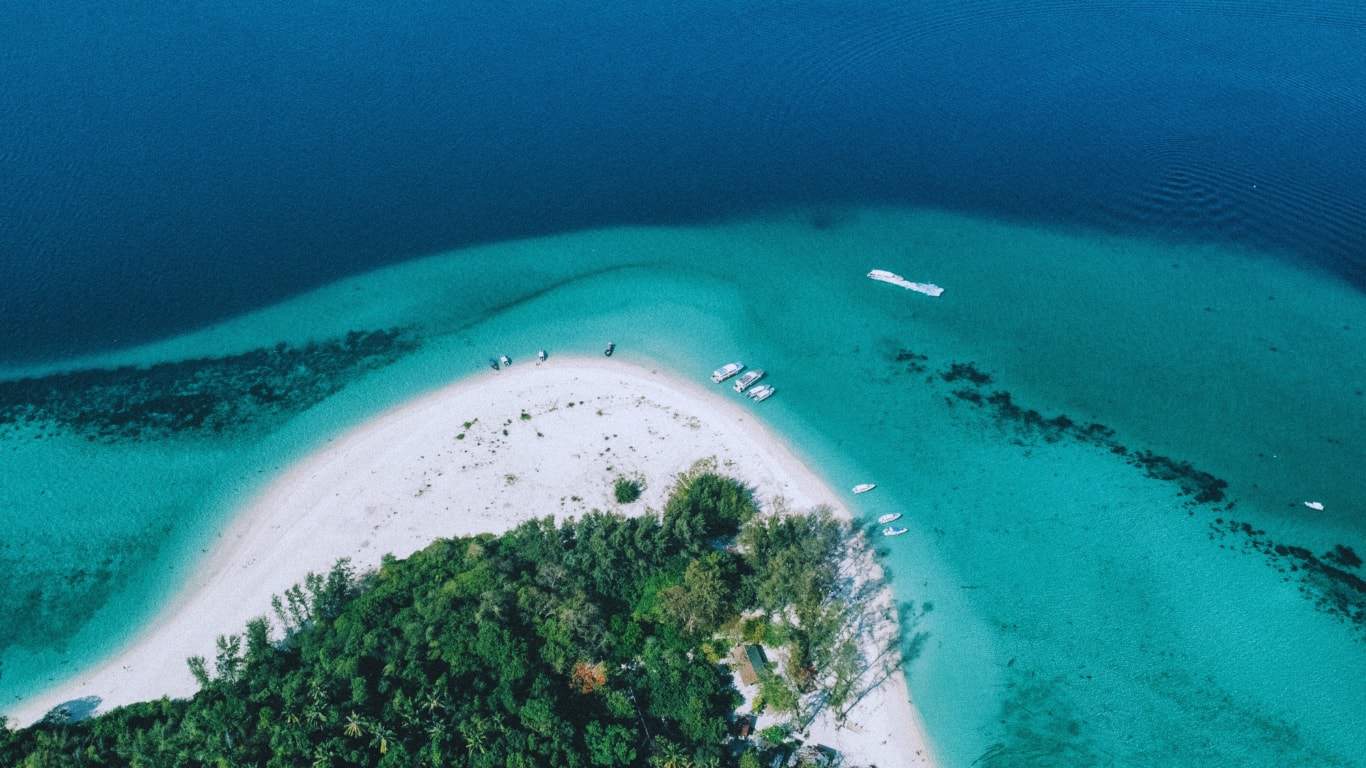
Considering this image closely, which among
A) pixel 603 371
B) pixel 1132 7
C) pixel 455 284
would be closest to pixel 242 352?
pixel 455 284

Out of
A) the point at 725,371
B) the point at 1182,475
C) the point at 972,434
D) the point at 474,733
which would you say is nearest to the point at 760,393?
the point at 725,371

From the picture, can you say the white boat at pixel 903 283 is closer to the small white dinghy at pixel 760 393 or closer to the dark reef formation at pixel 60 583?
the small white dinghy at pixel 760 393

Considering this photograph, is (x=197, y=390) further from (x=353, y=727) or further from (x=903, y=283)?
(x=903, y=283)

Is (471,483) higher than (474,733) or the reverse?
higher

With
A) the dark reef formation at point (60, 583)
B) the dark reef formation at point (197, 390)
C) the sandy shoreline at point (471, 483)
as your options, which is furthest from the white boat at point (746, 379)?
the dark reef formation at point (60, 583)

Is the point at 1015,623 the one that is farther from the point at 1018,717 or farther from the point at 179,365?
the point at 179,365

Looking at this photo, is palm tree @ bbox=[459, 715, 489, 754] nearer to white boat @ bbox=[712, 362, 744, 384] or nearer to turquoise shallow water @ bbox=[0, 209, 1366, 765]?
turquoise shallow water @ bbox=[0, 209, 1366, 765]

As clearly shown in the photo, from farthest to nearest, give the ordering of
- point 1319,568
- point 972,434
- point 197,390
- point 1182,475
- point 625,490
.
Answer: point 197,390, point 972,434, point 1182,475, point 625,490, point 1319,568
